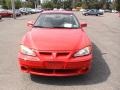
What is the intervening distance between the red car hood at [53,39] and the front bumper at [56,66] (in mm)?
351

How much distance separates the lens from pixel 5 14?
47938 millimetres

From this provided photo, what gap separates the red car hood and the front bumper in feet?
1.15

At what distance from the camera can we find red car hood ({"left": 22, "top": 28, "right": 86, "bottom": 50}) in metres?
7.10

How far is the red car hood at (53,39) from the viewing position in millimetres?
7098

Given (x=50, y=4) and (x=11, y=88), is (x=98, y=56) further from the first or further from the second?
(x=50, y=4)

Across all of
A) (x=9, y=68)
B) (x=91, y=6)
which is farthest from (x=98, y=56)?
(x=91, y=6)

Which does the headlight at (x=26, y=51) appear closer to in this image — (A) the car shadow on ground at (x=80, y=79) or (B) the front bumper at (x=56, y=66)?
(B) the front bumper at (x=56, y=66)

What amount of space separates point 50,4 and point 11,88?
123m

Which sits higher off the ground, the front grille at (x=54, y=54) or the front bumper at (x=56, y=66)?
the front grille at (x=54, y=54)

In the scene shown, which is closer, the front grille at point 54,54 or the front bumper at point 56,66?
the front bumper at point 56,66

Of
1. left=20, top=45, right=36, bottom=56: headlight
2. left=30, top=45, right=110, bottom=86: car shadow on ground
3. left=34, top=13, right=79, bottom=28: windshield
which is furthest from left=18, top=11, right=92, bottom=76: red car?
left=34, top=13, right=79, bottom=28: windshield

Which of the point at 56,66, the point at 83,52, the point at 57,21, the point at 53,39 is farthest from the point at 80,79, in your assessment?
the point at 57,21

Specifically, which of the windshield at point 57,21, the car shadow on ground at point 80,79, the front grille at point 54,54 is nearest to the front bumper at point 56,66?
the front grille at point 54,54

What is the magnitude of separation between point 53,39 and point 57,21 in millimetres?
1735
